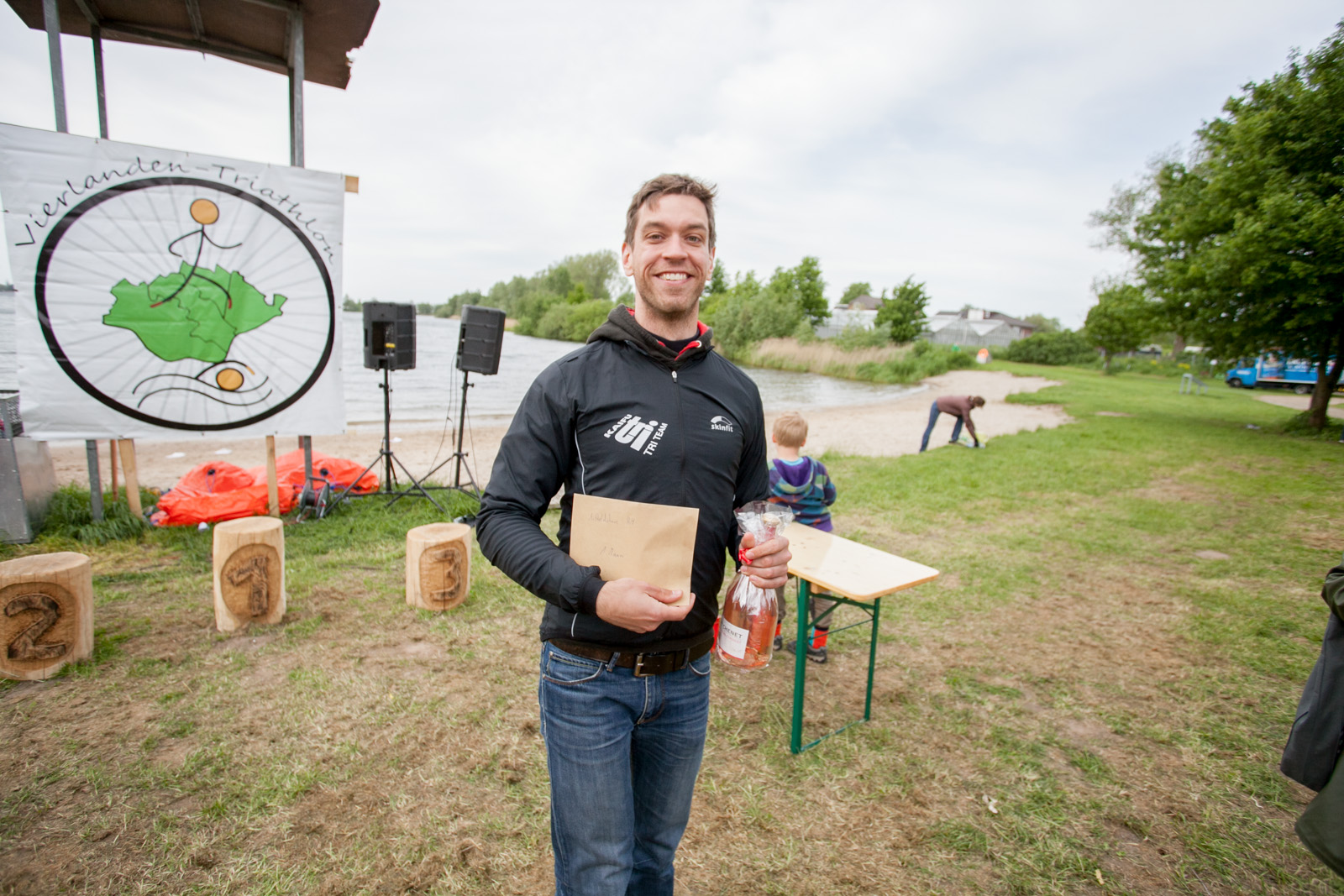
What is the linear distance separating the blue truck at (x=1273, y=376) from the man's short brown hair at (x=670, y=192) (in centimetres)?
3602

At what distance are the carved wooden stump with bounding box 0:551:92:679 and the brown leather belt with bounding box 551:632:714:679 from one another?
361cm

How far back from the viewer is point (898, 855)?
102 inches

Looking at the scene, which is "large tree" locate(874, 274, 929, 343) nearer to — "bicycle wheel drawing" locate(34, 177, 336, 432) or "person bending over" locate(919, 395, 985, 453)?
"person bending over" locate(919, 395, 985, 453)

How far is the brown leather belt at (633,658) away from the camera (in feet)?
5.08

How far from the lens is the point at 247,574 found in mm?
4043

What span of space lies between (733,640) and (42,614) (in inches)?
158

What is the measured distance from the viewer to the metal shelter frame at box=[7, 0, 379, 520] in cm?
512

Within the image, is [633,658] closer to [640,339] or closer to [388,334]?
[640,339]

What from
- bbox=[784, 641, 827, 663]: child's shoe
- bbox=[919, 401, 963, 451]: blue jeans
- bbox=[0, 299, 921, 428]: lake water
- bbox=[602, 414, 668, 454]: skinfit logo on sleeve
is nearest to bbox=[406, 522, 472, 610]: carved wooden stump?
bbox=[784, 641, 827, 663]: child's shoe

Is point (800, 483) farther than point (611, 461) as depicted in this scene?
Yes

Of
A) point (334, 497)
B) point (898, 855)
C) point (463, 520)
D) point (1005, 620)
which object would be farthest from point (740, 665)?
point (334, 497)

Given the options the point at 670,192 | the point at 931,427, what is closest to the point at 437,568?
the point at 670,192

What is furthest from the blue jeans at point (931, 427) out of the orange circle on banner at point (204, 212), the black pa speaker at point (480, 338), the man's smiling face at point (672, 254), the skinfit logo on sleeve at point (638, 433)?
the skinfit logo on sleeve at point (638, 433)

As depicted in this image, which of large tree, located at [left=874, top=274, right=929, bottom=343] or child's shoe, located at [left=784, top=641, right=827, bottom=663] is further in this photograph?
large tree, located at [left=874, top=274, right=929, bottom=343]
